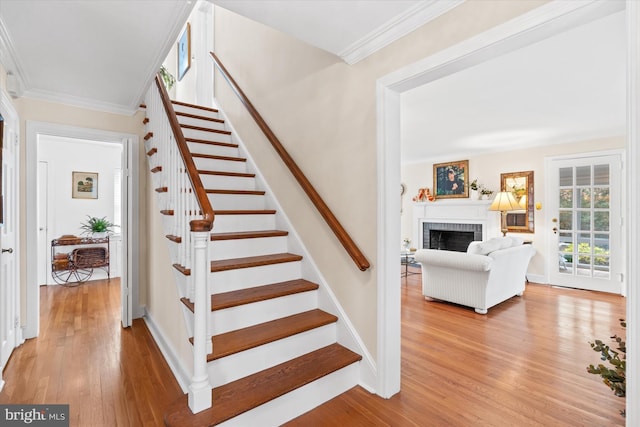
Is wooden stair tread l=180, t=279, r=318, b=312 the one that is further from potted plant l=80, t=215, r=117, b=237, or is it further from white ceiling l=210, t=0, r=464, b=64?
potted plant l=80, t=215, r=117, b=237

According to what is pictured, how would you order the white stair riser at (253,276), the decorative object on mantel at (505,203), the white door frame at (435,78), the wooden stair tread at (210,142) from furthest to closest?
1. the decorative object on mantel at (505,203)
2. the wooden stair tread at (210,142)
3. the white stair riser at (253,276)
4. the white door frame at (435,78)

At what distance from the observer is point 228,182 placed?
3217 mm

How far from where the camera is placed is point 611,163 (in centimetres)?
472

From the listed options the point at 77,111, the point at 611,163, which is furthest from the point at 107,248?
the point at 611,163

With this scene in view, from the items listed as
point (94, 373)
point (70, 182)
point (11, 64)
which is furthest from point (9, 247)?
point (70, 182)

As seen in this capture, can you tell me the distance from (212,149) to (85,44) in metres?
1.50

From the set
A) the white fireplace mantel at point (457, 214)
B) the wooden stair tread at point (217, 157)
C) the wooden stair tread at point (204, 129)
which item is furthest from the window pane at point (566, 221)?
the wooden stair tread at point (204, 129)

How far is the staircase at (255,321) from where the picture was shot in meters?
1.72

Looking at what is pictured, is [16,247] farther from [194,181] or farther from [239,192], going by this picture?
[194,181]

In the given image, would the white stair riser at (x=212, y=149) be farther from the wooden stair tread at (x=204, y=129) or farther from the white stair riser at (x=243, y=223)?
the white stair riser at (x=243, y=223)

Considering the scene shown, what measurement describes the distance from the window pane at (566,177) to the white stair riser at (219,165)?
5.08 m

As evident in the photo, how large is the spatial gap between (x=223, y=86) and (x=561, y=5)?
12.6ft

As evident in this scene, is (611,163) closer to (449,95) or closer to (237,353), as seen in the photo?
(449,95)

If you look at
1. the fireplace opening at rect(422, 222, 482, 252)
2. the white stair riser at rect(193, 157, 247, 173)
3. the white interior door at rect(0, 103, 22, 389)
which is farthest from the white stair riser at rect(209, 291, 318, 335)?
the fireplace opening at rect(422, 222, 482, 252)
